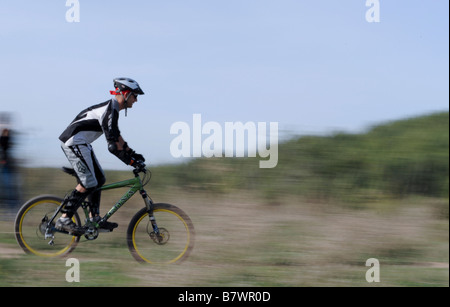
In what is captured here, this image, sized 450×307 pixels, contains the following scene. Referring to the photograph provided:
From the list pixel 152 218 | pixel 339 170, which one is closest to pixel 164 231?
pixel 152 218

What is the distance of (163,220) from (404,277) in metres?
3.10

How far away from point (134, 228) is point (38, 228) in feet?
3.93

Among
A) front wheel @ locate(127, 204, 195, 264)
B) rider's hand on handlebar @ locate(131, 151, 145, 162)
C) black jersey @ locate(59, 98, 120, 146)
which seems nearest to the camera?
black jersey @ locate(59, 98, 120, 146)

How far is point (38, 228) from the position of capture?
710 centimetres

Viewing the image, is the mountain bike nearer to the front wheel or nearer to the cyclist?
the front wheel

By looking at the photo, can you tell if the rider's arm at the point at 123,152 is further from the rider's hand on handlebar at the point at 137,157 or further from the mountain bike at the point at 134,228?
the mountain bike at the point at 134,228

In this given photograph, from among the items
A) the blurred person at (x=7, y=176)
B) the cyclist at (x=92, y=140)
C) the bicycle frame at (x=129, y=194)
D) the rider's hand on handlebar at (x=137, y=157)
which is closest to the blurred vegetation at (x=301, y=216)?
the bicycle frame at (x=129, y=194)

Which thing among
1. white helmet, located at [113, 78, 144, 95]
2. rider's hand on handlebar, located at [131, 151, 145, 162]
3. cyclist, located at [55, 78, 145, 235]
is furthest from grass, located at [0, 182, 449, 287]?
white helmet, located at [113, 78, 144, 95]

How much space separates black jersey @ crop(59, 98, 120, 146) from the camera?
664cm

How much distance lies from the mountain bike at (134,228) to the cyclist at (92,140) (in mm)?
122

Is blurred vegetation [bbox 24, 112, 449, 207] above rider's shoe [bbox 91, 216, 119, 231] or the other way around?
above

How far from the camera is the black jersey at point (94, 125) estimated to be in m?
6.64
